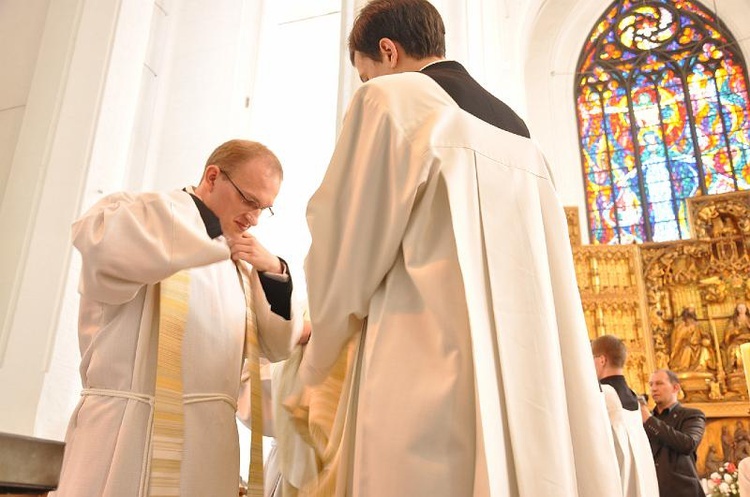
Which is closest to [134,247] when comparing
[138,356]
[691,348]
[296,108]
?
[138,356]

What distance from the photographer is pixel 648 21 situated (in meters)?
14.3

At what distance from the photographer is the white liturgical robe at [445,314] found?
1.42m

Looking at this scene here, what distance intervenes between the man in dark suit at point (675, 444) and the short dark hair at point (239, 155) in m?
4.10

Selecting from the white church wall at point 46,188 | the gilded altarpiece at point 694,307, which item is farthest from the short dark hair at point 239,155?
the gilded altarpiece at point 694,307

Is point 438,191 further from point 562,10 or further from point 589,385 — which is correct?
point 562,10

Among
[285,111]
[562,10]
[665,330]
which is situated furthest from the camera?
[562,10]

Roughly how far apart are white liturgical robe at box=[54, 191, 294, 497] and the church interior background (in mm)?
1349

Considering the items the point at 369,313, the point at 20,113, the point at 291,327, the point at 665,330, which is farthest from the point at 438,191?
the point at 665,330

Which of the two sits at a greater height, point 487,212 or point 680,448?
point 487,212

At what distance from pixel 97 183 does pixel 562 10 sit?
12748mm

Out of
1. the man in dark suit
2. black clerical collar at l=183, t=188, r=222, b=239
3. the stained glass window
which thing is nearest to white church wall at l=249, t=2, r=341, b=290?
the man in dark suit

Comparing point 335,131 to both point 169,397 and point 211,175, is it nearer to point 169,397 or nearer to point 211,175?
point 211,175

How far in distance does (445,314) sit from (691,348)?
10.4m

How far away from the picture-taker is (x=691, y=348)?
10711 mm
